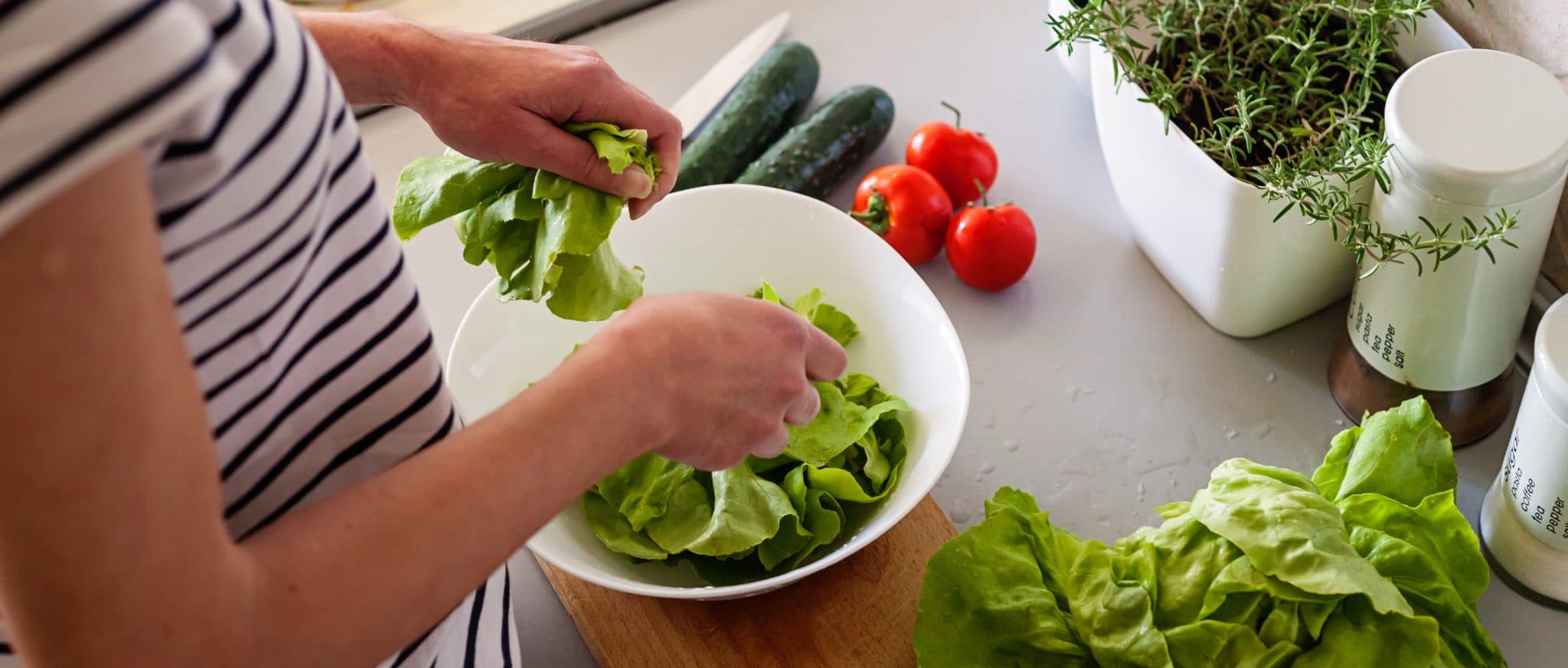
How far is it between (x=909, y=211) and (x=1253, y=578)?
588 mm

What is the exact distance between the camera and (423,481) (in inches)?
18.3

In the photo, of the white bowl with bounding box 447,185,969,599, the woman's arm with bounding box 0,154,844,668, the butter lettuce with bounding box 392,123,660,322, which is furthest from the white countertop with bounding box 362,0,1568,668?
the woman's arm with bounding box 0,154,844,668

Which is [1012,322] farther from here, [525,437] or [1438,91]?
[525,437]

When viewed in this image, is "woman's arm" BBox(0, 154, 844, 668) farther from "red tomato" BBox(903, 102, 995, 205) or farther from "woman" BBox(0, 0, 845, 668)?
"red tomato" BBox(903, 102, 995, 205)

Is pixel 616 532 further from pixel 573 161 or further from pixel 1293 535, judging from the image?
pixel 1293 535

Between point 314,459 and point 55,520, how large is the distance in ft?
0.62

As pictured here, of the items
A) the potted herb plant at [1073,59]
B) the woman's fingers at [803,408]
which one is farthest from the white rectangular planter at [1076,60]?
the woman's fingers at [803,408]

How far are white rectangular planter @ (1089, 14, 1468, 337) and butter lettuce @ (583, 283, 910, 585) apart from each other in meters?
0.34

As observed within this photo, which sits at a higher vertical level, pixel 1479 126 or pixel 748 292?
pixel 1479 126

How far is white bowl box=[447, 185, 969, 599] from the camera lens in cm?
87

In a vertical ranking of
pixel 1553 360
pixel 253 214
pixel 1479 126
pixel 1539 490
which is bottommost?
pixel 1539 490

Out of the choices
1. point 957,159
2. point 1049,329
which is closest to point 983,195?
point 957,159

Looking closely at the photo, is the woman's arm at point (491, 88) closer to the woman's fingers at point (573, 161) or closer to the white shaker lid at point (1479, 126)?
the woman's fingers at point (573, 161)

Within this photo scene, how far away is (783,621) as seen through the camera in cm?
90
